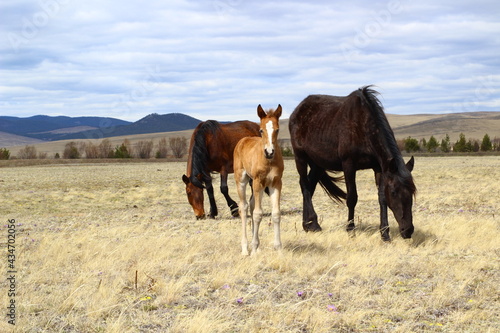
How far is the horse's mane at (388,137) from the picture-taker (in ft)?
30.6

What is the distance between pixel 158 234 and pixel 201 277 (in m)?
3.93

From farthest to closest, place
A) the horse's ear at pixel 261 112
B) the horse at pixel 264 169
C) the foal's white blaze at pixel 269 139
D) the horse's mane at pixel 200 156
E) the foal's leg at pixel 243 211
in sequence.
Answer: the horse's mane at pixel 200 156 < the foal's leg at pixel 243 211 < the horse's ear at pixel 261 112 < the horse at pixel 264 169 < the foal's white blaze at pixel 269 139

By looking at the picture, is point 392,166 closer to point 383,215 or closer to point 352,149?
point 352,149

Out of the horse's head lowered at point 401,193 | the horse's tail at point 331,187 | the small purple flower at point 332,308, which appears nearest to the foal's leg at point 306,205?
the horse's tail at point 331,187

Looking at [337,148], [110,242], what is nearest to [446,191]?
[337,148]

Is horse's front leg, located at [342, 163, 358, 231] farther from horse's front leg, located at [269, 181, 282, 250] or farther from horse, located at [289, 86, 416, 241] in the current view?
horse's front leg, located at [269, 181, 282, 250]

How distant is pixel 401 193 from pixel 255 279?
3.42m

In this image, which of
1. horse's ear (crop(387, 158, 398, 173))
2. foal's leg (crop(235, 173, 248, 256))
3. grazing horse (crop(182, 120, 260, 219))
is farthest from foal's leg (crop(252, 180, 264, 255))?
grazing horse (crop(182, 120, 260, 219))

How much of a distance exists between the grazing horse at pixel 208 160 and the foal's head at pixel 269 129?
5.78m

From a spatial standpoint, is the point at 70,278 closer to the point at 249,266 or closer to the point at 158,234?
the point at 249,266

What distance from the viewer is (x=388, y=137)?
31.3 ft

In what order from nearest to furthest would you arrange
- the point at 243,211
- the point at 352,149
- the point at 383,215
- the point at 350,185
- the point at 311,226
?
the point at 243,211, the point at 383,215, the point at 352,149, the point at 350,185, the point at 311,226

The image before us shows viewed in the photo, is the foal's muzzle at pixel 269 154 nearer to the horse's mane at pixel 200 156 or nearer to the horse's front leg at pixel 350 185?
the horse's front leg at pixel 350 185

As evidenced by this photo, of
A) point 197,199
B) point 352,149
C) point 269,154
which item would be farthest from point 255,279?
point 197,199
